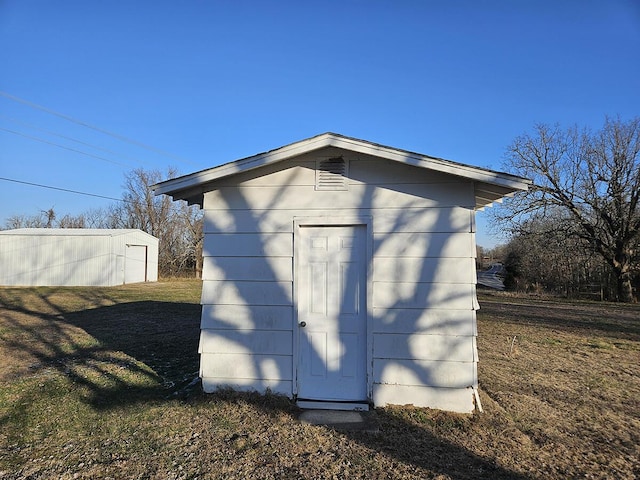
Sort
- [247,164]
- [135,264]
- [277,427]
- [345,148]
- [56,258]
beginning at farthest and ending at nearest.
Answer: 1. [135,264]
2. [56,258]
3. [247,164]
4. [345,148]
5. [277,427]

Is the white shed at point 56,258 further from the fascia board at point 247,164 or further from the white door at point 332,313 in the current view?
the white door at point 332,313

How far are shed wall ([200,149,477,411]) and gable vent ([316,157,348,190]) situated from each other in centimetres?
8

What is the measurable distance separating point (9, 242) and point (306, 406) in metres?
27.4

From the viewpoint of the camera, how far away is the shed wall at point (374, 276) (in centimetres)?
477

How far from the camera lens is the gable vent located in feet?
16.6

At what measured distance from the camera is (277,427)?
432cm

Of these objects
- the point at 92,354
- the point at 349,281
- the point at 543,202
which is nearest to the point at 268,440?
the point at 349,281

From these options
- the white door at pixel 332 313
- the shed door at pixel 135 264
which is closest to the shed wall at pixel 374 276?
the white door at pixel 332 313

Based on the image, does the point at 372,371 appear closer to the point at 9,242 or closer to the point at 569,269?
the point at 569,269

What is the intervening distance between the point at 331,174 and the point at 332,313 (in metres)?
1.68

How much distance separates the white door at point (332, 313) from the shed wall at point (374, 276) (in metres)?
0.14

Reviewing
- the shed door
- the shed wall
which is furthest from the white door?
the shed door

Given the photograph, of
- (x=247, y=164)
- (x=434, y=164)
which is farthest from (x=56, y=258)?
(x=434, y=164)

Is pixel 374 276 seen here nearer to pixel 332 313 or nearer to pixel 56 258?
pixel 332 313
